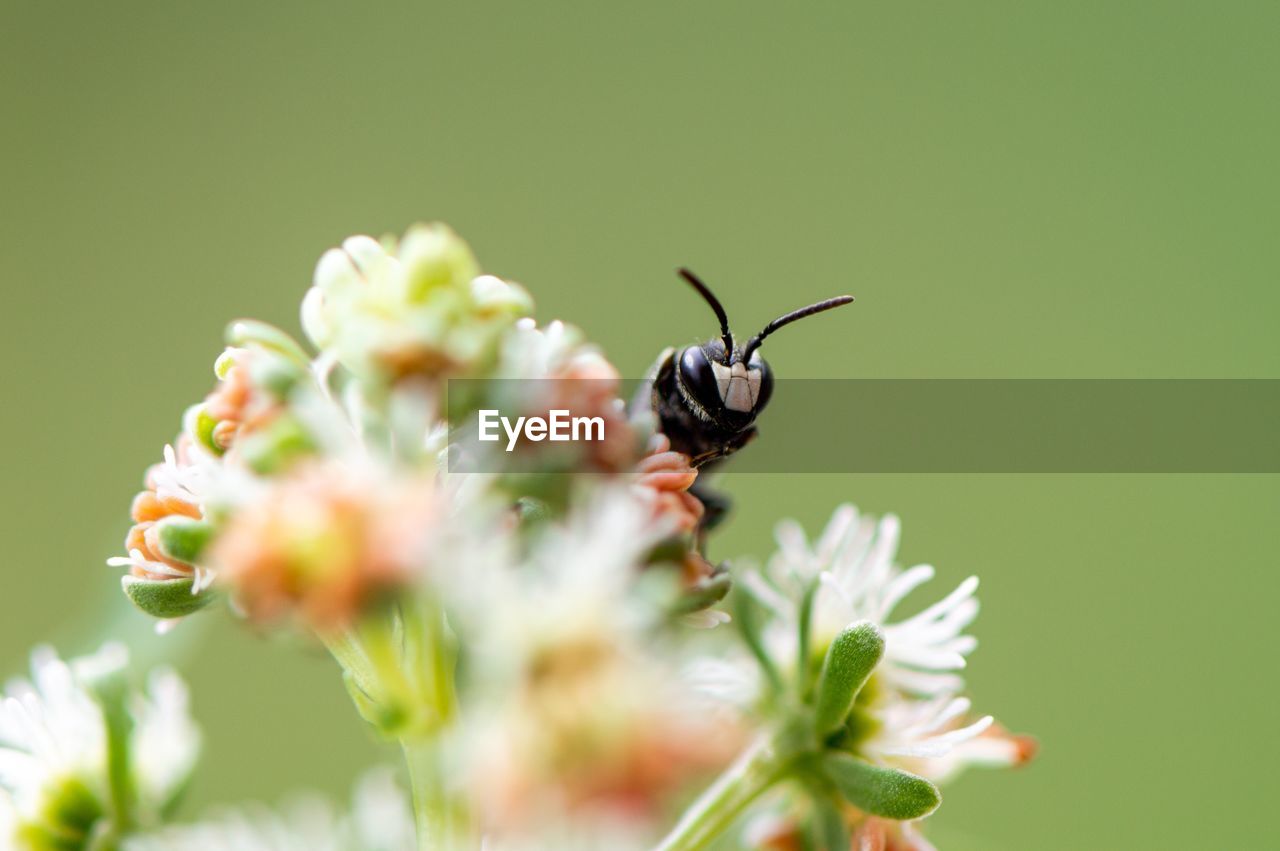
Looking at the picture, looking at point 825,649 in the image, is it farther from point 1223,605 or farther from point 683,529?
point 1223,605

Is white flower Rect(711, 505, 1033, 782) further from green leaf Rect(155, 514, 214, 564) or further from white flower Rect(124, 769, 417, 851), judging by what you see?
green leaf Rect(155, 514, 214, 564)

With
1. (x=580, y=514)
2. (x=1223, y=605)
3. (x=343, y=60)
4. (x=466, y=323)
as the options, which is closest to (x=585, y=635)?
(x=580, y=514)

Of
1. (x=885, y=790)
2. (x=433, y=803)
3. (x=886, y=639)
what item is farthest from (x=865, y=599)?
(x=433, y=803)

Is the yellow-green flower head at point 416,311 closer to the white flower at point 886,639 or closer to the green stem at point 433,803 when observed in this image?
the green stem at point 433,803

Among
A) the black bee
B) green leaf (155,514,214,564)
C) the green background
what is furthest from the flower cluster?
the green background

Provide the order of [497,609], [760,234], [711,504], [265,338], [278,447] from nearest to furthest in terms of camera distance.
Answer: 1. [497,609]
2. [278,447]
3. [265,338]
4. [711,504]
5. [760,234]

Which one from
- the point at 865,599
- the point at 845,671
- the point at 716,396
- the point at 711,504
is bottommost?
the point at 845,671

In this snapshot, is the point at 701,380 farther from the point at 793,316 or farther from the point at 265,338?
the point at 265,338
